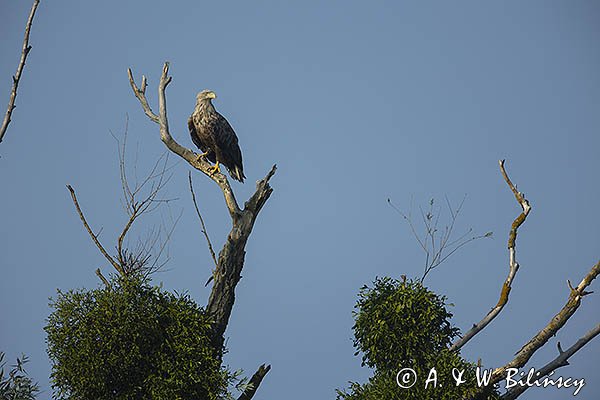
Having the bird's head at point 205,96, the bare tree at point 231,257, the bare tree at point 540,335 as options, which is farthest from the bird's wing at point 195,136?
the bare tree at point 540,335

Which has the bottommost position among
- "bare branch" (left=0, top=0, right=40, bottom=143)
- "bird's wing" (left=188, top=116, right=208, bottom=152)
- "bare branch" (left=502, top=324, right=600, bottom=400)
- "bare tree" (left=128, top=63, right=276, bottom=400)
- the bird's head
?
"bare branch" (left=502, top=324, right=600, bottom=400)

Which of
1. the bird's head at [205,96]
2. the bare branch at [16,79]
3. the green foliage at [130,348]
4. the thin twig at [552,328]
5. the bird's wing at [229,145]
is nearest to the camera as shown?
the bare branch at [16,79]

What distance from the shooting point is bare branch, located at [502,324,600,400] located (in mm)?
7539

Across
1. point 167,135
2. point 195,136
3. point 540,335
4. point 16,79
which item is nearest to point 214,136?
point 195,136

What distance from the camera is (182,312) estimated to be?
7.19 meters

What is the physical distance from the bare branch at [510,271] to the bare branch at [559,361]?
700 mm

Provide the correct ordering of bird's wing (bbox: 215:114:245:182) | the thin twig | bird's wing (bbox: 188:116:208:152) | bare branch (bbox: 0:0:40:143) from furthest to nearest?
bird's wing (bbox: 188:116:208:152)
bird's wing (bbox: 215:114:245:182)
the thin twig
bare branch (bbox: 0:0:40:143)

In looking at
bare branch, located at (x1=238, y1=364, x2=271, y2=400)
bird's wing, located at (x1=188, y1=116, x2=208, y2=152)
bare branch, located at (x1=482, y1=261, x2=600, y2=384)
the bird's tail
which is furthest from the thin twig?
bird's wing, located at (x1=188, y1=116, x2=208, y2=152)

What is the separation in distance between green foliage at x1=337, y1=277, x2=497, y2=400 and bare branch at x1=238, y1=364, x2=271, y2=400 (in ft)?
2.94

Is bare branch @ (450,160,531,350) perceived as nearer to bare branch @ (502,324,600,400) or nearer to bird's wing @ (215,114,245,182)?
bare branch @ (502,324,600,400)

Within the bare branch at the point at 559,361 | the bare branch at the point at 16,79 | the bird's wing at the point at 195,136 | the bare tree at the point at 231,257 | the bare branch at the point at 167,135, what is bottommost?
the bare branch at the point at 559,361

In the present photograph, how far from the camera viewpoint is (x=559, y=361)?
7703 millimetres

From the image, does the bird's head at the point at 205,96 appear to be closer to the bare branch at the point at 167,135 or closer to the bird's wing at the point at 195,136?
the bird's wing at the point at 195,136

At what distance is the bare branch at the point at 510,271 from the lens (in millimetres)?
7798
